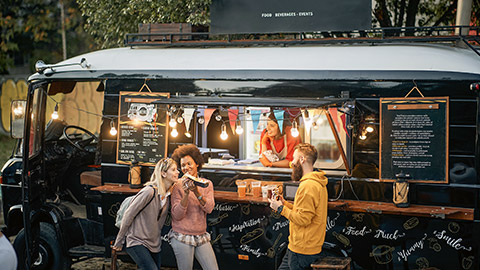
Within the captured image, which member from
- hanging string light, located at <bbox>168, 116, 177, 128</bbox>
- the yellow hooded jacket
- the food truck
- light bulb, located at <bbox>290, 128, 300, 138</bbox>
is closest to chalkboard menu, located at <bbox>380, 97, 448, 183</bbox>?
the food truck

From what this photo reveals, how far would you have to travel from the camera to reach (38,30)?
19906 mm

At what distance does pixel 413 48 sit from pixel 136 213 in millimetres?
3567

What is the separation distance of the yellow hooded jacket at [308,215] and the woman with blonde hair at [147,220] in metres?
1.37

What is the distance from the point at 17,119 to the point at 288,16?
376cm

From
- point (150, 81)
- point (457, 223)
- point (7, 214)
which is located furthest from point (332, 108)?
point (7, 214)

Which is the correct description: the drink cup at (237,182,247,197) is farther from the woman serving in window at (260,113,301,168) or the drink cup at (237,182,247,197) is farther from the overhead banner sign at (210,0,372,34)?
the overhead banner sign at (210,0,372,34)

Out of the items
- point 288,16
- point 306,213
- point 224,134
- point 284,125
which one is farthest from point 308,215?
point 288,16

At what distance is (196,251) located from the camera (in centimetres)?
675

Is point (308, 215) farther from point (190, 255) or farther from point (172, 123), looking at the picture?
point (172, 123)

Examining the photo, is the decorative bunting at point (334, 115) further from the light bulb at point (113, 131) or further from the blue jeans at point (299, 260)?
the light bulb at point (113, 131)

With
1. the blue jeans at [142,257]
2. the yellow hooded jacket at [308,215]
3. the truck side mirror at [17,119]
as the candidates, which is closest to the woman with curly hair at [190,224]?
the blue jeans at [142,257]

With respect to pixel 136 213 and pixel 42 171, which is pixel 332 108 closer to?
pixel 136 213

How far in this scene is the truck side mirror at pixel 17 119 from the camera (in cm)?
824

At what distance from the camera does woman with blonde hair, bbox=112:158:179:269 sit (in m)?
6.53
